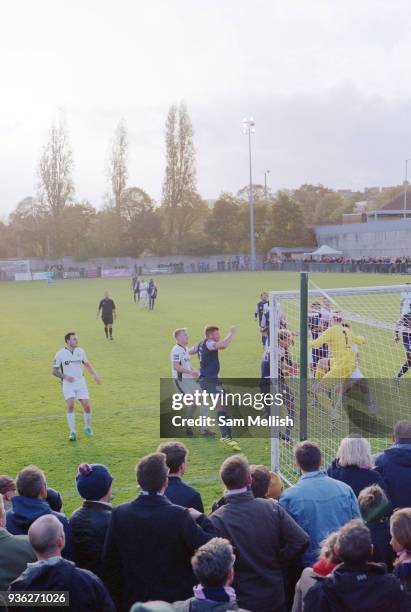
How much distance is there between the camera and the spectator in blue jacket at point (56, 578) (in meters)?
3.31

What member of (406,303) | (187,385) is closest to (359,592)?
(187,385)

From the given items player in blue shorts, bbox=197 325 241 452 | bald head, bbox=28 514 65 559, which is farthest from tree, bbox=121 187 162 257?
bald head, bbox=28 514 65 559

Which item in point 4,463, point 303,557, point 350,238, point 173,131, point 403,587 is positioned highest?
point 173,131

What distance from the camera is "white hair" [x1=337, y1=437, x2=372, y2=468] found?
15.7 ft

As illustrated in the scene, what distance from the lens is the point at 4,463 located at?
28.2ft

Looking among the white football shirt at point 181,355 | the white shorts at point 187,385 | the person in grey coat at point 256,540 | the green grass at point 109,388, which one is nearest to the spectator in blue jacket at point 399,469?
the person in grey coat at point 256,540

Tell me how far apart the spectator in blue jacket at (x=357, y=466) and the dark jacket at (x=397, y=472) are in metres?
0.18

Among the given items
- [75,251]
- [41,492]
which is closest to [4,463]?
[41,492]

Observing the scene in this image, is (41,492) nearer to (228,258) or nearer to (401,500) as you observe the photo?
(401,500)

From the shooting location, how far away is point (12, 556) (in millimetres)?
3789

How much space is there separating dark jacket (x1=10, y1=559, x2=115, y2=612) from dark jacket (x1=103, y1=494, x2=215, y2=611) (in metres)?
0.46

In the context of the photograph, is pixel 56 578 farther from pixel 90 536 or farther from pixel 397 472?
pixel 397 472

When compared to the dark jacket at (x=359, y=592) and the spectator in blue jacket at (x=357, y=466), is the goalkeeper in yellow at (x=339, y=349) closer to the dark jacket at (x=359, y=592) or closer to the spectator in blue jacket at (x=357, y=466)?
the spectator in blue jacket at (x=357, y=466)

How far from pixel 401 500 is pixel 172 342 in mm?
14415
